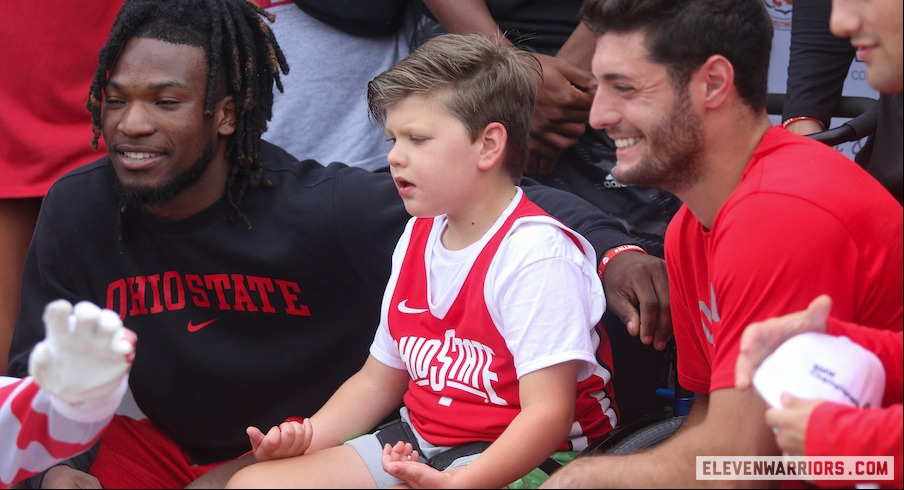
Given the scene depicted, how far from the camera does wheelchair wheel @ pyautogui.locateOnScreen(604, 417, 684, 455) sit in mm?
2260

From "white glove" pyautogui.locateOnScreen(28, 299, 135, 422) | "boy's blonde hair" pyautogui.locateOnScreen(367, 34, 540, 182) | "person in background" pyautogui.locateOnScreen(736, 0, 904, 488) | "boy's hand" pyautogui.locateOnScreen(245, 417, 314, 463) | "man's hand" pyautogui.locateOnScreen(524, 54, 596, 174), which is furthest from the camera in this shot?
"man's hand" pyautogui.locateOnScreen(524, 54, 596, 174)

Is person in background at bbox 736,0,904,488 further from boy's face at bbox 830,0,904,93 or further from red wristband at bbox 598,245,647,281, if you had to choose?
red wristband at bbox 598,245,647,281

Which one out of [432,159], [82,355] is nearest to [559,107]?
[432,159]

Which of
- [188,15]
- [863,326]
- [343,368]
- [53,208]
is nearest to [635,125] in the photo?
[863,326]

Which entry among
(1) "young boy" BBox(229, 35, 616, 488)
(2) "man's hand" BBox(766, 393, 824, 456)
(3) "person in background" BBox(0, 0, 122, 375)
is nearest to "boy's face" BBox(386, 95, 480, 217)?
(1) "young boy" BBox(229, 35, 616, 488)

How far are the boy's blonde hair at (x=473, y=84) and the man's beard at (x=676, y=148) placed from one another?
0.42m

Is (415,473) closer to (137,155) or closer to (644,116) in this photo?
(644,116)

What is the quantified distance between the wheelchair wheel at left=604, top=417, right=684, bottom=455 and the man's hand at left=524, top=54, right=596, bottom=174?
106cm

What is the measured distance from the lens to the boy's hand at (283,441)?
7.60ft

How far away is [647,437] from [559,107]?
3.86 ft

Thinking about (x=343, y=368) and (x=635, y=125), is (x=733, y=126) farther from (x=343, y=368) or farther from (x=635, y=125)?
(x=343, y=368)

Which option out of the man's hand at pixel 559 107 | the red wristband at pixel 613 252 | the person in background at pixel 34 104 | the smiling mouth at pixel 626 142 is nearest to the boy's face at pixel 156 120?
the person in background at pixel 34 104

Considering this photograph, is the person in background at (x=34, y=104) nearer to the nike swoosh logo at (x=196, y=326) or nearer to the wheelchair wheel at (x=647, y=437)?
the nike swoosh logo at (x=196, y=326)

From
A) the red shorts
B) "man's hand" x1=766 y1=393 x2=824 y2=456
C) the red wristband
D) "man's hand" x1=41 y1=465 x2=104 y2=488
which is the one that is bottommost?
the red shorts
